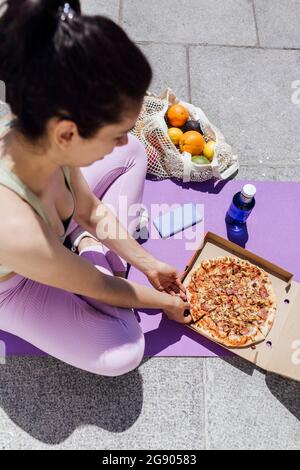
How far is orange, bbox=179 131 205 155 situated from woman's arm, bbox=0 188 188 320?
1.14 metres

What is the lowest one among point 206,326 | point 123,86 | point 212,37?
point 206,326

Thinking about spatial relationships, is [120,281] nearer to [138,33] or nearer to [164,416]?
[164,416]

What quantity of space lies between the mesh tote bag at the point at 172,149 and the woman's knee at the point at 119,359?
1.10 meters

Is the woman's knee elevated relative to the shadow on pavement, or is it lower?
elevated

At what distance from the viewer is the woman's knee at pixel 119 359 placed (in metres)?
2.01

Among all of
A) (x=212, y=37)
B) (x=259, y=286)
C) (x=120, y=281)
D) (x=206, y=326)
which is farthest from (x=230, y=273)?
(x=212, y=37)

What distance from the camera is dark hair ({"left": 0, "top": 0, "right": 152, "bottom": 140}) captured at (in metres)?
1.07

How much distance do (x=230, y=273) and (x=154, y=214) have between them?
59 centimetres

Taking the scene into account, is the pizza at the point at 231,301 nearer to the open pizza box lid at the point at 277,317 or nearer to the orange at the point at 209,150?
the open pizza box lid at the point at 277,317

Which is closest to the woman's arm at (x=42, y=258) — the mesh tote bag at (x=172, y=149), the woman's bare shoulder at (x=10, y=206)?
the woman's bare shoulder at (x=10, y=206)

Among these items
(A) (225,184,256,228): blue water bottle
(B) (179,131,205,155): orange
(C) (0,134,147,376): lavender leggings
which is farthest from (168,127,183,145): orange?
(C) (0,134,147,376): lavender leggings

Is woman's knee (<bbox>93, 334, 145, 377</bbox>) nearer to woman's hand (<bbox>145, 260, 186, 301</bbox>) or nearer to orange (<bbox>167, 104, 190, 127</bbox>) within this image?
woman's hand (<bbox>145, 260, 186, 301</bbox>)
